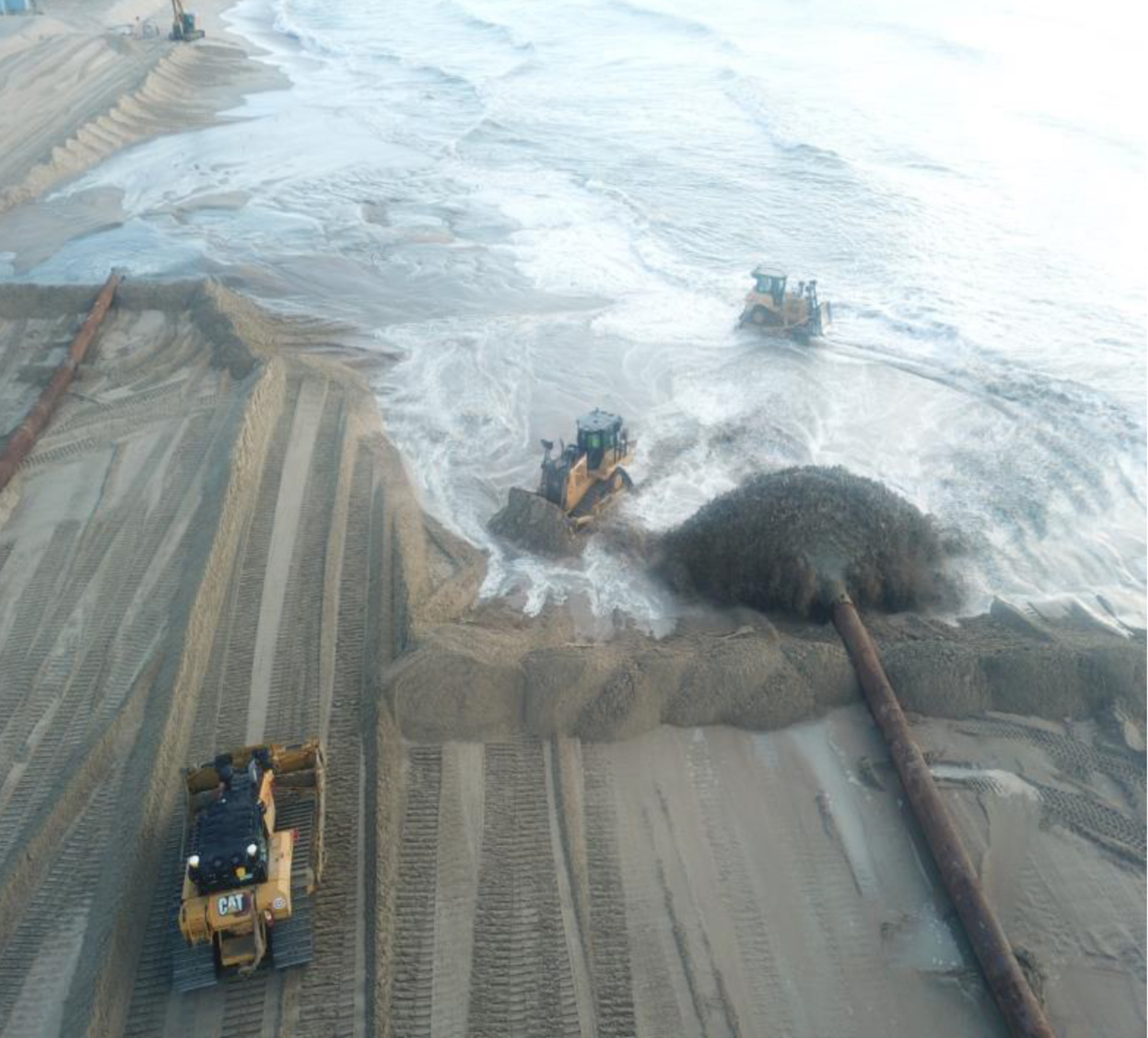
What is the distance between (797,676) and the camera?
1248 centimetres

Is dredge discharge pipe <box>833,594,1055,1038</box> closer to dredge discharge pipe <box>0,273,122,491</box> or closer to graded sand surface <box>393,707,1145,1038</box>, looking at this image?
graded sand surface <box>393,707,1145,1038</box>

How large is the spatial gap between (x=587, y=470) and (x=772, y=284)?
9.81 meters

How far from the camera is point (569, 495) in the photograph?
52.1 ft

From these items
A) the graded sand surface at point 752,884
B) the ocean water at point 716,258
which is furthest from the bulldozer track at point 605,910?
the ocean water at point 716,258

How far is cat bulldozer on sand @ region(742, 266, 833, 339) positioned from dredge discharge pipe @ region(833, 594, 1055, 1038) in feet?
37.4

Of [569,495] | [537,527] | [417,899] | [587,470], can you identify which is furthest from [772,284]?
[417,899]

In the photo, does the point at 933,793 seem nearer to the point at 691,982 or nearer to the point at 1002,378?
the point at 691,982

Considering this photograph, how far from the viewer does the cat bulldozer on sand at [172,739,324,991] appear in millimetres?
8391

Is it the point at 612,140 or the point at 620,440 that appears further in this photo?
the point at 612,140

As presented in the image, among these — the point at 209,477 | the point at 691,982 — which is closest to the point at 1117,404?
the point at 691,982

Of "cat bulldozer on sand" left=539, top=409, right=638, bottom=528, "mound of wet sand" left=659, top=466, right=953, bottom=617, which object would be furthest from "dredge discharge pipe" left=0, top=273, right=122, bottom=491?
"mound of wet sand" left=659, top=466, right=953, bottom=617

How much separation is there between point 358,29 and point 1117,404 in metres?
52.9

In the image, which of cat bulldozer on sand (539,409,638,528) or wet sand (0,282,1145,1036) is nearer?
wet sand (0,282,1145,1036)

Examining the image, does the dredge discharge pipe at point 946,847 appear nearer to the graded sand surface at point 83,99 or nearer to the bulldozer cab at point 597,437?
the bulldozer cab at point 597,437
